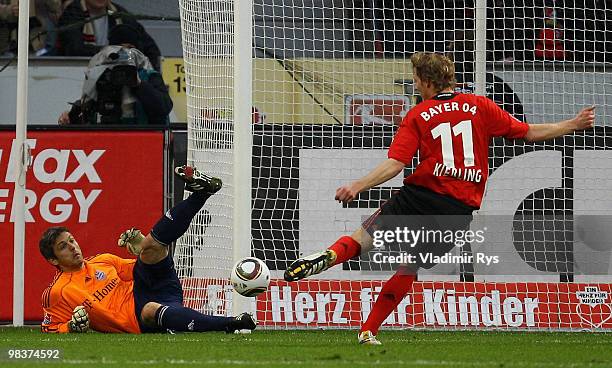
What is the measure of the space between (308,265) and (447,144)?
1130 millimetres

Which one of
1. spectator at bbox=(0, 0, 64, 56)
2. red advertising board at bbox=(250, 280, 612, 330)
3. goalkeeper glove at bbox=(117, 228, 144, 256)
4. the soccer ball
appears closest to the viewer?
the soccer ball

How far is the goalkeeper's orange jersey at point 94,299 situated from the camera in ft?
29.9

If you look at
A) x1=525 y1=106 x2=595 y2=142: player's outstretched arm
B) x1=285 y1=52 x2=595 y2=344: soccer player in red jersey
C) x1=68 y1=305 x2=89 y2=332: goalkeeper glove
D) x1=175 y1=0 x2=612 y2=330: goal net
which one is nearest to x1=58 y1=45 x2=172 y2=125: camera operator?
x1=175 y1=0 x2=612 y2=330: goal net

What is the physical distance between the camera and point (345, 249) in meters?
7.25

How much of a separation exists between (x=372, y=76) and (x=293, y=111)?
2.35ft

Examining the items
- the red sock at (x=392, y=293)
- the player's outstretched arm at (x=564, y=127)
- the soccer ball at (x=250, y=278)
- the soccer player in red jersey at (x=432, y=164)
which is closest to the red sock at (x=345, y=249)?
the soccer player in red jersey at (x=432, y=164)

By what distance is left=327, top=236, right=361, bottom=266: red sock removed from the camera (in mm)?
7219

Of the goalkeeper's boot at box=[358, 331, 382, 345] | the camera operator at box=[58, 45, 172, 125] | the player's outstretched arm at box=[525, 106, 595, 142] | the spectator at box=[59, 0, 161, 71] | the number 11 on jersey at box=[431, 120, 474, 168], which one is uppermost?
the spectator at box=[59, 0, 161, 71]

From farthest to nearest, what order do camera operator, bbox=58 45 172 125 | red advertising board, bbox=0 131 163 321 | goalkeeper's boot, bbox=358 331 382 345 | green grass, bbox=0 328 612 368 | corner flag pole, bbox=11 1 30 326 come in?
camera operator, bbox=58 45 172 125
red advertising board, bbox=0 131 163 321
corner flag pole, bbox=11 1 30 326
goalkeeper's boot, bbox=358 331 382 345
green grass, bbox=0 328 612 368

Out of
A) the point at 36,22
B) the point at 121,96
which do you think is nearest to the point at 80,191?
the point at 121,96

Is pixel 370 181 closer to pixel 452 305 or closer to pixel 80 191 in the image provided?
pixel 452 305

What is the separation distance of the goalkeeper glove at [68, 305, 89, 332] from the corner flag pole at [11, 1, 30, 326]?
127cm

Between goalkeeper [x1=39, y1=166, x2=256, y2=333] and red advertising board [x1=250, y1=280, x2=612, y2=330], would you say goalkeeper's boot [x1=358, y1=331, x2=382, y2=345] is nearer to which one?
goalkeeper [x1=39, y1=166, x2=256, y2=333]

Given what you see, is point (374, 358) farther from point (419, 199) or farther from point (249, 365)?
point (419, 199)
